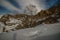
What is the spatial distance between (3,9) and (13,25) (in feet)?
1.16

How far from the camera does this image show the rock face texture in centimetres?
237

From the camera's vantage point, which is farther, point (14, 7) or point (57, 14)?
point (14, 7)

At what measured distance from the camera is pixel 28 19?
2.49 metres

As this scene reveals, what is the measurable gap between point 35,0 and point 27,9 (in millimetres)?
212

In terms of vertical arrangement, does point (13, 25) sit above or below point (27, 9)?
below

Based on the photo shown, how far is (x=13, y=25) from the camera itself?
2521mm

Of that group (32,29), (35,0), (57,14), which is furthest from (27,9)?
(57,14)

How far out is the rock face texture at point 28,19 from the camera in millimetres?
2371

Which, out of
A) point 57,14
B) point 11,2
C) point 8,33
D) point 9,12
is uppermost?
point 11,2

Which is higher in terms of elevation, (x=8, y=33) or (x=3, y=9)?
(x=3, y=9)

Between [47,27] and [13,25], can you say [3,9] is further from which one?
[47,27]

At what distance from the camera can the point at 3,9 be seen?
8.51 ft

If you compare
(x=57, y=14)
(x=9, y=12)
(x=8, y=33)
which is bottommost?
(x=8, y=33)

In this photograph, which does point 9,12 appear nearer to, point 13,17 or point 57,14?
point 13,17
